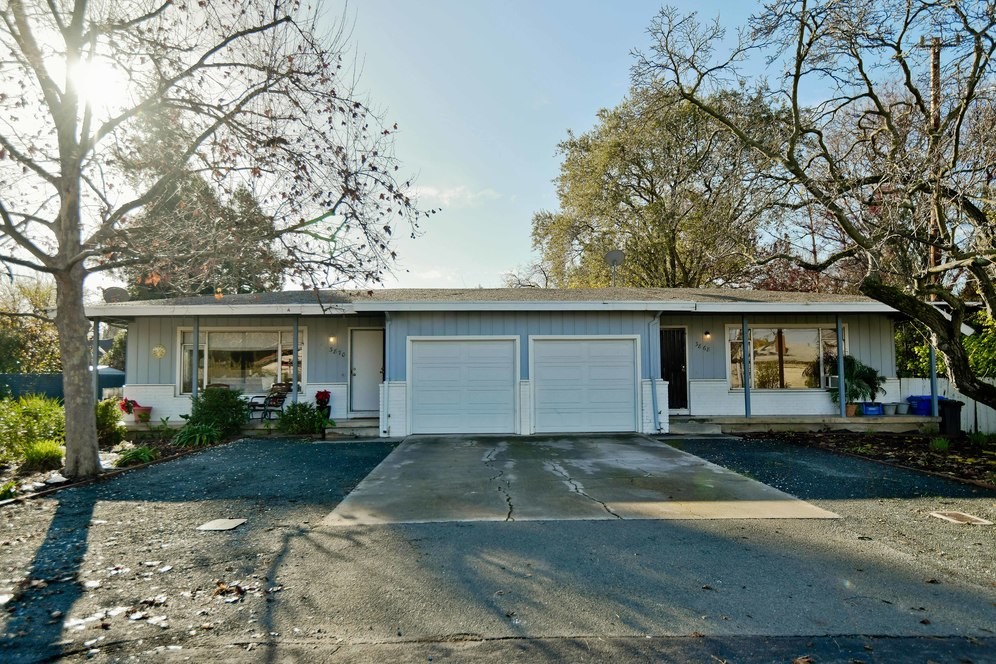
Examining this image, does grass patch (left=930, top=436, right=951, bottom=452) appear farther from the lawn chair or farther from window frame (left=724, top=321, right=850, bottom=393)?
the lawn chair

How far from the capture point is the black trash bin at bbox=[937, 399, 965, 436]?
11.2m

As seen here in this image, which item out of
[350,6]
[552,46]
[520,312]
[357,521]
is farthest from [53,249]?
[552,46]

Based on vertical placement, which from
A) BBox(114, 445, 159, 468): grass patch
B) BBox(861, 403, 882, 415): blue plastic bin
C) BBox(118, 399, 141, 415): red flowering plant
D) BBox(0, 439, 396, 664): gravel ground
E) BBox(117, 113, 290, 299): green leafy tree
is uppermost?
BBox(117, 113, 290, 299): green leafy tree

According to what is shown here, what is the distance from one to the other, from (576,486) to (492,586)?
3.02 metres

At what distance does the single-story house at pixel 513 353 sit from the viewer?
10.9 metres

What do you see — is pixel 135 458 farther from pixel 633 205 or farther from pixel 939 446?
pixel 633 205

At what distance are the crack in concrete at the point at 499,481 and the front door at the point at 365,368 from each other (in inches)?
175

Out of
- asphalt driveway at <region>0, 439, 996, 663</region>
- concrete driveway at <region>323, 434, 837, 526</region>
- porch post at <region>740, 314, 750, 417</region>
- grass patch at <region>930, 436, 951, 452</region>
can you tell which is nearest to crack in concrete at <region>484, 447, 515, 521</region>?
concrete driveway at <region>323, 434, 837, 526</region>

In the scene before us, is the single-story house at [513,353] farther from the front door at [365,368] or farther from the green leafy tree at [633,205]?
the green leafy tree at [633,205]

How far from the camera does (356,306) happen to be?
34.3 feet

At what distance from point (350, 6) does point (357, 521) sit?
621 cm

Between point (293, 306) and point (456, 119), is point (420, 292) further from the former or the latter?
point (456, 119)

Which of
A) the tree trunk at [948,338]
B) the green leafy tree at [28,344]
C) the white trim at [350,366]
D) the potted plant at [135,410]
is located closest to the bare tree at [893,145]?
the tree trunk at [948,338]

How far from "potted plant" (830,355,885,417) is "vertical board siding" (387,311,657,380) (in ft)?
15.8
